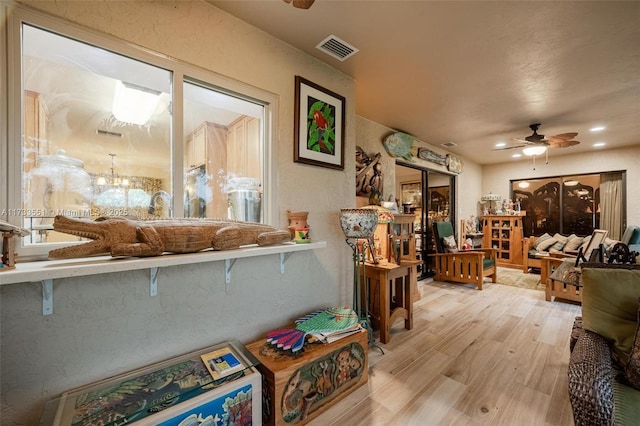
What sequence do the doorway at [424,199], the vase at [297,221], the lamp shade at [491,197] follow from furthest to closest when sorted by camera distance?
the lamp shade at [491,197] < the doorway at [424,199] < the vase at [297,221]

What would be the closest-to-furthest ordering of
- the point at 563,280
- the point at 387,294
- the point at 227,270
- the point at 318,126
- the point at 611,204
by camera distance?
the point at 227,270 < the point at 318,126 < the point at 387,294 < the point at 563,280 < the point at 611,204

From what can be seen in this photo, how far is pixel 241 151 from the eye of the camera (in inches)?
70.0

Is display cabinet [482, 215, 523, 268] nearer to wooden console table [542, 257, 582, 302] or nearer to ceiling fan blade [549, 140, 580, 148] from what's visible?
wooden console table [542, 257, 582, 302]

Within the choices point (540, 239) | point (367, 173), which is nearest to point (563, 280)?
point (367, 173)

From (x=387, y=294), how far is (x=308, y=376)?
1.15 metres

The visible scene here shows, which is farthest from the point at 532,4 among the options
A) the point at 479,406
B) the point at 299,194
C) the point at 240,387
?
the point at 240,387

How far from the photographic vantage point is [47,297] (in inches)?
40.8

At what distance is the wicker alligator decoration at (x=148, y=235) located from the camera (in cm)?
97

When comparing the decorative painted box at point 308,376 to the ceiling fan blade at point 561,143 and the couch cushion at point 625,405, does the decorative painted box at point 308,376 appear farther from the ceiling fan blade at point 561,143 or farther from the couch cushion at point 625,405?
the ceiling fan blade at point 561,143

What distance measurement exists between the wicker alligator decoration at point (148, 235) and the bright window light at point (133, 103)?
2.04ft

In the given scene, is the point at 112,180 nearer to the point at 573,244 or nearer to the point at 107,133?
the point at 107,133

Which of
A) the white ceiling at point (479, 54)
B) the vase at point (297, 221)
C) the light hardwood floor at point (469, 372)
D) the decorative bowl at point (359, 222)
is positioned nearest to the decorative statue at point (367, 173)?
the white ceiling at point (479, 54)

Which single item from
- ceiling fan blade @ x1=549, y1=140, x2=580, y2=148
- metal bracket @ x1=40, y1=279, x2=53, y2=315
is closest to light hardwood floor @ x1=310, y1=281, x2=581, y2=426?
metal bracket @ x1=40, y1=279, x2=53, y2=315

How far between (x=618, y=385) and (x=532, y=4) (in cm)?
204
